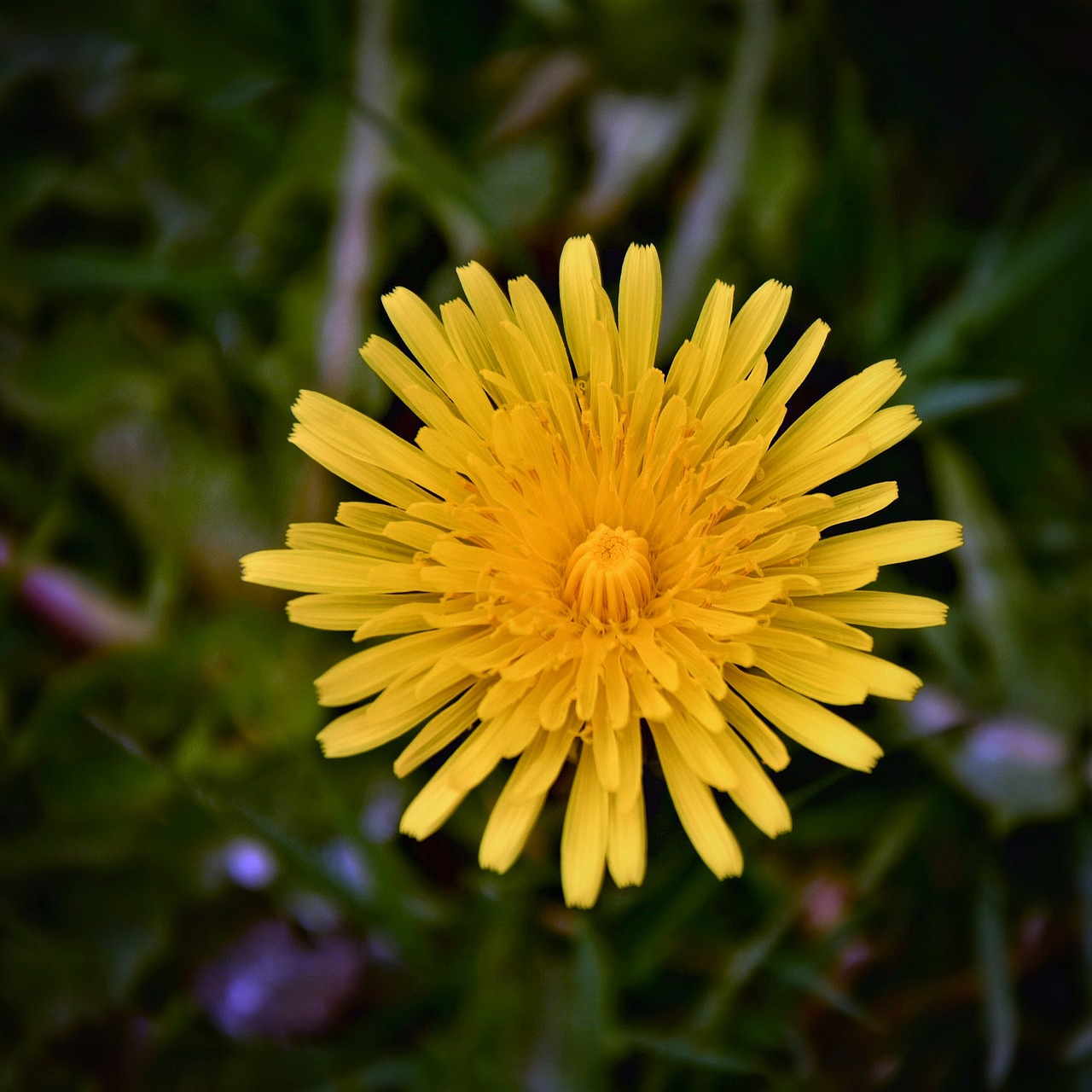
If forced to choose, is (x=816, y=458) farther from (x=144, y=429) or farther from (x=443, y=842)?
(x=144, y=429)

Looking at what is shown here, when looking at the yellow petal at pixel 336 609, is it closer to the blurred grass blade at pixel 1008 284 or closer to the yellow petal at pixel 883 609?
the yellow petal at pixel 883 609

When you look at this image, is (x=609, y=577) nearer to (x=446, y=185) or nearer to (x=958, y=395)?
(x=958, y=395)

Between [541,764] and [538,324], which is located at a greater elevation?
[538,324]

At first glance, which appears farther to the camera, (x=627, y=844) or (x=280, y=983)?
(x=280, y=983)

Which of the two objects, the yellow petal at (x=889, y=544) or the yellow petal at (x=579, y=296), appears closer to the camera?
the yellow petal at (x=889, y=544)

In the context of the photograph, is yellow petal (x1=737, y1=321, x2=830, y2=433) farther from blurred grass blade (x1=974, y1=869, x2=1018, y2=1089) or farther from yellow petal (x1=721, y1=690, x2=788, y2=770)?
blurred grass blade (x1=974, y1=869, x2=1018, y2=1089)

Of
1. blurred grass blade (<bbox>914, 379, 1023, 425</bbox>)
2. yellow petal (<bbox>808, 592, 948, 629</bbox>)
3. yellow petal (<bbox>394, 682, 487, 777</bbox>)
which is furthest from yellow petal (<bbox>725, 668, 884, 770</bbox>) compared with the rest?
blurred grass blade (<bbox>914, 379, 1023, 425</bbox>)

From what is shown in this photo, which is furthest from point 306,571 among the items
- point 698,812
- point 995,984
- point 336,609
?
point 995,984

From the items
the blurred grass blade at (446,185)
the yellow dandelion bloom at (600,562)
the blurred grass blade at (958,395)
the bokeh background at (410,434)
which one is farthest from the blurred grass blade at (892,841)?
the blurred grass blade at (446,185)
